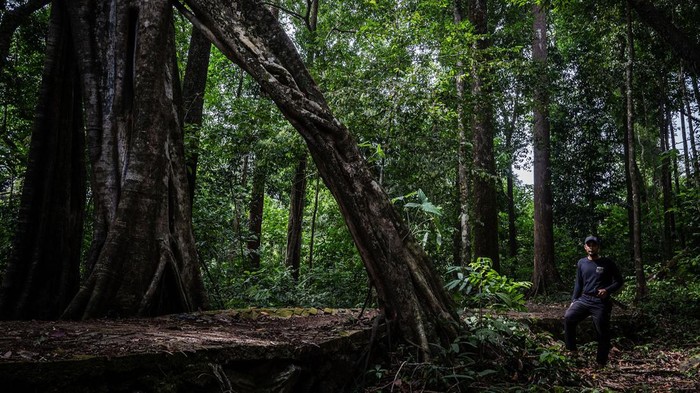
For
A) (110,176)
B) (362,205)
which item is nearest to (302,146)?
(110,176)

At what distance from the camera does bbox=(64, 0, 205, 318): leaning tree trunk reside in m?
4.42

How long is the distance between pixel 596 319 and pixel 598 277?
1.88 feet

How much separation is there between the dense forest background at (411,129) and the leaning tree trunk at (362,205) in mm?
432

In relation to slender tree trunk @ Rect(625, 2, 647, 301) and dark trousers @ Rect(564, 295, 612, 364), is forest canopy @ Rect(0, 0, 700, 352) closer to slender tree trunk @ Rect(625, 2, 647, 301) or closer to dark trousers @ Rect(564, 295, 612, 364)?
slender tree trunk @ Rect(625, 2, 647, 301)

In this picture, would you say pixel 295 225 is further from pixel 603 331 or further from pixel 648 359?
pixel 648 359

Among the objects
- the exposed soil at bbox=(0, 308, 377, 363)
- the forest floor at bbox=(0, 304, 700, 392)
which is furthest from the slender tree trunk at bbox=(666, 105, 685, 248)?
the exposed soil at bbox=(0, 308, 377, 363)

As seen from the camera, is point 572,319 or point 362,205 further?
point 572,319

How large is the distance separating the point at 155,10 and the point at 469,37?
18.9 ft

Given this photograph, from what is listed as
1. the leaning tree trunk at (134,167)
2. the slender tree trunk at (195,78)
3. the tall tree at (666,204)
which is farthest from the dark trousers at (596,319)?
the tall tree at (666,204)

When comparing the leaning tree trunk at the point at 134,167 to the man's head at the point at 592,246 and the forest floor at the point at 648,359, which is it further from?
the man's head at the point at 592,246

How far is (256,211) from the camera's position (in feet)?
45.5

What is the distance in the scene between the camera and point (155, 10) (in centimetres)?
510

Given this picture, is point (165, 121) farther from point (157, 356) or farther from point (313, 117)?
point (157, 356)

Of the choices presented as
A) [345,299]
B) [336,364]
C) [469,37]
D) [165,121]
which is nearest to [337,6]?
[469,37]
